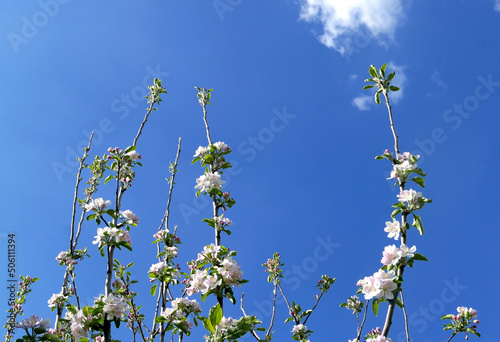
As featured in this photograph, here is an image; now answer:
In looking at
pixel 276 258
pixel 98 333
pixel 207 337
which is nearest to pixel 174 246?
pixel 98 333

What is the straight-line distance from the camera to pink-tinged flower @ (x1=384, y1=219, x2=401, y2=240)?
252 cm

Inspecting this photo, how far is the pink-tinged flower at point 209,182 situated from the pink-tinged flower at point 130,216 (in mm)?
619

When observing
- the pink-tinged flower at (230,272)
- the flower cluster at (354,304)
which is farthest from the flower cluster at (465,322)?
the pink-tinged flower at (230,272)

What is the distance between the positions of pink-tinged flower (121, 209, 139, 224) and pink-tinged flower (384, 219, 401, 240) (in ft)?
6.78

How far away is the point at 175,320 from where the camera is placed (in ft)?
9.54

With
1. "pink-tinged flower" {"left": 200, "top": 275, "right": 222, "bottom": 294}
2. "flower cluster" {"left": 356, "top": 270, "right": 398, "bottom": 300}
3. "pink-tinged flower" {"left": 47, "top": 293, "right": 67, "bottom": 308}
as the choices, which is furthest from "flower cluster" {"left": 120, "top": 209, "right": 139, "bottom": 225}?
"flower cluster" {"left": 356, "top": 270, "right": 398, "bottom": 300}

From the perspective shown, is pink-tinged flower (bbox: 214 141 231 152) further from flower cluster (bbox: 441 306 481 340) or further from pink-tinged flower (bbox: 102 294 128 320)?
flower cluster (bbox: 441 306 481 340)

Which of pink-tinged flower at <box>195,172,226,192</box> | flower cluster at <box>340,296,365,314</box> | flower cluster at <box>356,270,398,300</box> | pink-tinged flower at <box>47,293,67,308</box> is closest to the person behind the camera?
flower cluster at <box>356,270,398,300</box>

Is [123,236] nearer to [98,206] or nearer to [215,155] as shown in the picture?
[98,206]

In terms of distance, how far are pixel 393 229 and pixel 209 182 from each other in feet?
4.87

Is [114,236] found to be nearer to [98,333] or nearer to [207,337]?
[98,333]

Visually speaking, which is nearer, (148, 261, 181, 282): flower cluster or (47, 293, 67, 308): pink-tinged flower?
(148, 261, 181, 282): flower cluster

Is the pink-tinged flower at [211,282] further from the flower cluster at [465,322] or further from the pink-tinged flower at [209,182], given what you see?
the flower cluster at [465,322]

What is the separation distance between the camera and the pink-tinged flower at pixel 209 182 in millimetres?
3084
